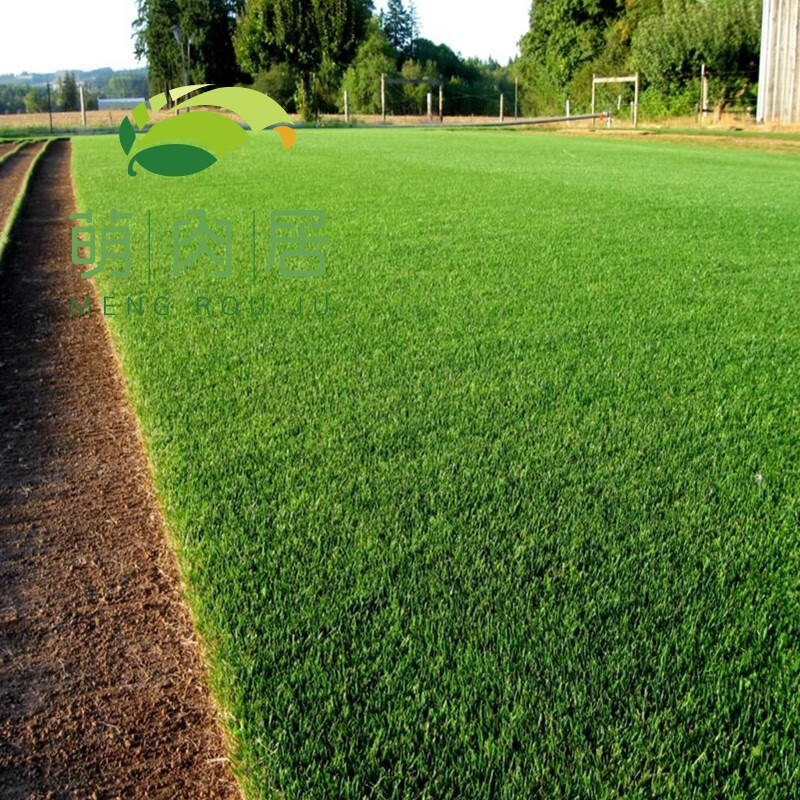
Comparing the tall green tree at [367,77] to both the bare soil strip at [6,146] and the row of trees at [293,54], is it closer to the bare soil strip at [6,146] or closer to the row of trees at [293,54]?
the row of trees at [293,54]

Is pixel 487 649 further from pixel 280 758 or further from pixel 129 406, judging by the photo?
pixel 129 406

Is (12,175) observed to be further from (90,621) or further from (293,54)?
(293,54)

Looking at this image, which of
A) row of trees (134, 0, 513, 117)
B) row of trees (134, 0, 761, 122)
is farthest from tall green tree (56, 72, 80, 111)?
row of trees (134, 0, 513, 117)

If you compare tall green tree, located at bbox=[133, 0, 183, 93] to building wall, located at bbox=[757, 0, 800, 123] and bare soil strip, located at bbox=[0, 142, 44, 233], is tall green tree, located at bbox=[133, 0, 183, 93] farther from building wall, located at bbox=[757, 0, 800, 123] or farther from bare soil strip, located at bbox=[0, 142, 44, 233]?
building wall, located at bbox=[757, 0, 800, 123]

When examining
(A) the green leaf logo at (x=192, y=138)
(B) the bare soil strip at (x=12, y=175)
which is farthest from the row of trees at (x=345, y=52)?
(A) the green leaf logo at (x=192, y=138)

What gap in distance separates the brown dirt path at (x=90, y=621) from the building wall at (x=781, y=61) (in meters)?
18.6

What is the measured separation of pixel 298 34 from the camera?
4431 cm

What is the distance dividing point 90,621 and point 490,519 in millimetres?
1160

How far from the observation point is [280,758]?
170cm

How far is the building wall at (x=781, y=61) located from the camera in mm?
18188

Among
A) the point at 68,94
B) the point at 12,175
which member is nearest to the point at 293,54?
the point at 68,94

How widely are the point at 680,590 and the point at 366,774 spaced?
1017mm

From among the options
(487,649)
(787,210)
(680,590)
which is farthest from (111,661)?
(787,210)

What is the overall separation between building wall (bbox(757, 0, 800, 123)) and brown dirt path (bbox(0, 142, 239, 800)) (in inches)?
731
